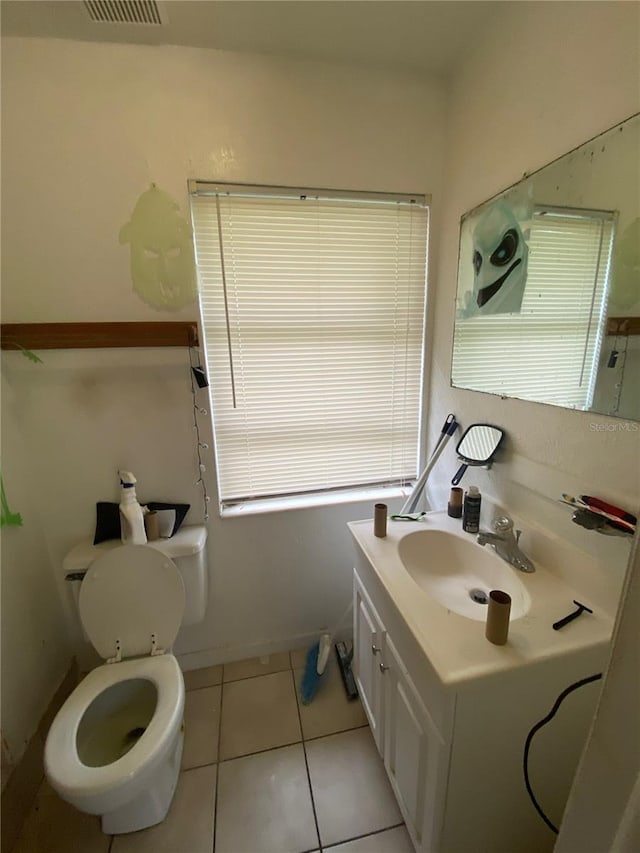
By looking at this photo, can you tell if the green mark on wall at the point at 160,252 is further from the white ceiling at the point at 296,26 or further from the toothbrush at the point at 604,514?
the toothbrush at the point at 604,514

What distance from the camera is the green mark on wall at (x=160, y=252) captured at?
1.17 meters

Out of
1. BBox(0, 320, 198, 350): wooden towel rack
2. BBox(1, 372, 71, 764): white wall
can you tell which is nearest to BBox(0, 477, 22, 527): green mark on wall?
BBox(1, 372, 71, 764): white wall

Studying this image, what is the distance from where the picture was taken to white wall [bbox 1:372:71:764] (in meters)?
1.14

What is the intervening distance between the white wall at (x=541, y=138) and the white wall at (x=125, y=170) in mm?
185

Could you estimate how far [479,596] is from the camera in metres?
1.04

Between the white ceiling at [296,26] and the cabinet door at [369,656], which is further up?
the white ceiling at [296,26]

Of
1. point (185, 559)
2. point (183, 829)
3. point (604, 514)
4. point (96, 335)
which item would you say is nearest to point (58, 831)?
point (183, 829)

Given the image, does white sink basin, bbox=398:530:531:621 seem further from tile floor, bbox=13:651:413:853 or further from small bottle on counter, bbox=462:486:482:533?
tile floor, bbox=13:651:413:853

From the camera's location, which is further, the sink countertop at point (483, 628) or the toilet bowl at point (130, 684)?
the toilet bowl at point (130, 684)

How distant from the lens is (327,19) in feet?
3.34

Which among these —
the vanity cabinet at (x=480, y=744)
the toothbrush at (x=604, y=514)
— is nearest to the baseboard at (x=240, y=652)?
the vanity cabinet at (x=480, y=744)

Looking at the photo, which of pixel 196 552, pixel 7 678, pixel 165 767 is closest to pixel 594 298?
pixel 196 552

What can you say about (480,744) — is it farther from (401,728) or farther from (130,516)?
(130,516)

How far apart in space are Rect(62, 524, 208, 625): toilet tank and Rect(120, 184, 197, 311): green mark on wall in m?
0.89
